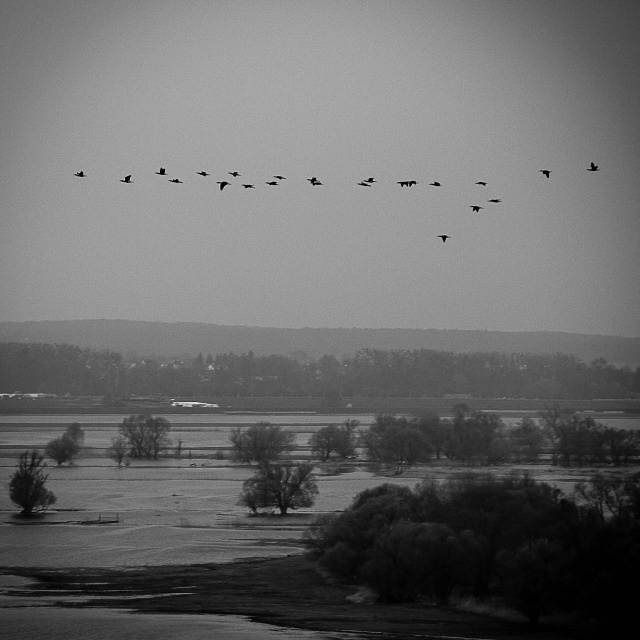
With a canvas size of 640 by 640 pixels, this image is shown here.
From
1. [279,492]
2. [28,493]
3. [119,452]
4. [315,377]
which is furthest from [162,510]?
[315,377]

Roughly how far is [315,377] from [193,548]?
447 ft

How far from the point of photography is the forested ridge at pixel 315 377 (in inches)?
6634

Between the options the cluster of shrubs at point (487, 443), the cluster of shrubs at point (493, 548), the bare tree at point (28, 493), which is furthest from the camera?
the cluster of shrubs at point (487, 443)

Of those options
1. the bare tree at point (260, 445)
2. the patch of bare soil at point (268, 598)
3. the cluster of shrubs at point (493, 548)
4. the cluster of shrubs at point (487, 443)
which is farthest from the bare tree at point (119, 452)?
the cluster of shrubs at point (493, 548)

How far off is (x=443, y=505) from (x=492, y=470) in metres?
31.1

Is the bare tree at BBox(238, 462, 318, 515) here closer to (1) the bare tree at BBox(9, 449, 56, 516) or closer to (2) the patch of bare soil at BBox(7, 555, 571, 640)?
(1) the bare tree at BBox(9, 449, 56, 516)

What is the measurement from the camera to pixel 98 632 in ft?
107

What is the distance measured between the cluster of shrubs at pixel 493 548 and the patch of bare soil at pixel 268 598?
958 mm

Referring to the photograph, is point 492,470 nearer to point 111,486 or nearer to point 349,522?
point 111,486

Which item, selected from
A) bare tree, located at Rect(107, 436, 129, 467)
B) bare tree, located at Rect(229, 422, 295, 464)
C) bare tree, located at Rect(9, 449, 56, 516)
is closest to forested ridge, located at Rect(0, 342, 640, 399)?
bare tree, located at Rect(107, 436, 129, 467)

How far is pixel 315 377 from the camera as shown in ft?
593

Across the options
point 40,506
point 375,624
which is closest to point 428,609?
point 375,624

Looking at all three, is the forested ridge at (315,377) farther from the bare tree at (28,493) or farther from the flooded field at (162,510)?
the bare tree at (28,493)

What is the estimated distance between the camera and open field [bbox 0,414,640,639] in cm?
3522
